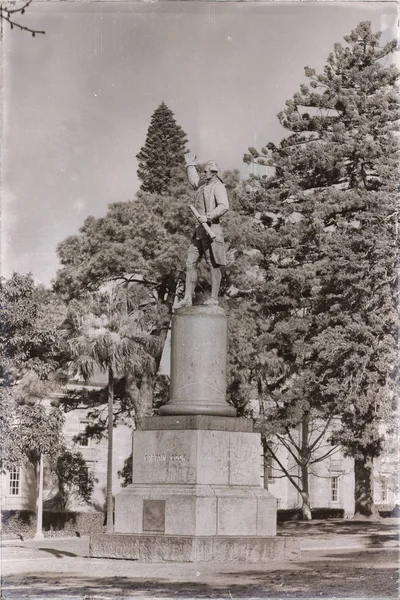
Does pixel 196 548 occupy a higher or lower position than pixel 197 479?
lower

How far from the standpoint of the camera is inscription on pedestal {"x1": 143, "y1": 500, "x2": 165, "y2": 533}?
15117 mm

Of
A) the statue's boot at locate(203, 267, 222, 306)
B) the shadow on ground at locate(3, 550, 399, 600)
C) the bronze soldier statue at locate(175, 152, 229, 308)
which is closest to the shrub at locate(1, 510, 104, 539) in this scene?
the statue's boot at locate(203, 267, 222, 306)

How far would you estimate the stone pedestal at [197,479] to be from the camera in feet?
48.4

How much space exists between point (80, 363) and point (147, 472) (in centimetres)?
2133

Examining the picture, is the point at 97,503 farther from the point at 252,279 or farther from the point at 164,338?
the point at 252,279

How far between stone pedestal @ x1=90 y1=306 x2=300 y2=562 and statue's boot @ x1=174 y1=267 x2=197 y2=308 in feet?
0.97

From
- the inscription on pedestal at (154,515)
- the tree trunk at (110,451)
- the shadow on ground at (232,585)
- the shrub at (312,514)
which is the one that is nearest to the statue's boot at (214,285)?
the inscription on pedestal at (154,515)

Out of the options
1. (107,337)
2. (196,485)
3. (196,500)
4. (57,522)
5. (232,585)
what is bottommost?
(57,522)

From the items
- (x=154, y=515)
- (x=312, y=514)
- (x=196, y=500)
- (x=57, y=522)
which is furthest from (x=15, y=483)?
(x=196, y=500)

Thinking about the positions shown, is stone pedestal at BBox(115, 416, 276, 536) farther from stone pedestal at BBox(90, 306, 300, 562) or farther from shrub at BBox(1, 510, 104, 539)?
shrub at BBox(1, 510, 104, 539)

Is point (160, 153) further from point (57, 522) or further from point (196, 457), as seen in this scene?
point (196, 457)

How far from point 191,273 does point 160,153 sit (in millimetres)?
30094

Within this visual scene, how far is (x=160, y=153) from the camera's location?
46.3 meters

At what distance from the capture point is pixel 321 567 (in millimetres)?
14430
